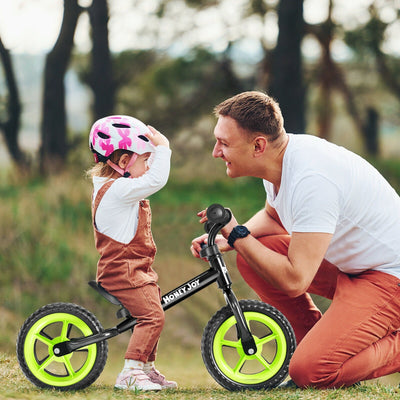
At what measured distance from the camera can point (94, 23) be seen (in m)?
9.45

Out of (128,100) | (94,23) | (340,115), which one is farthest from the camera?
(340,115)

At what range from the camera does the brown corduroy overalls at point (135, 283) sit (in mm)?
3040

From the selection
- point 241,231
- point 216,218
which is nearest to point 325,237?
point 241,231

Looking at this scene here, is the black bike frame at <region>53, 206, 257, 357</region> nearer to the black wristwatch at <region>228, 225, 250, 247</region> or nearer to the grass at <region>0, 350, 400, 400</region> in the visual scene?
the black wristwatch at <region>228, 225, 250, 247</region>

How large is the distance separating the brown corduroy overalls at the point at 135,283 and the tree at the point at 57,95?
640 cm

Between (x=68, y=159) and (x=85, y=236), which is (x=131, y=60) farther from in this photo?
(x=85, y=236)

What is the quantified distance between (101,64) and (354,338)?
7.42 metres

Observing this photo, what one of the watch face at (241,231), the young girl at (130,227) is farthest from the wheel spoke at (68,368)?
the watch face at (241,231)

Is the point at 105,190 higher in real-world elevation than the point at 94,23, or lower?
lower

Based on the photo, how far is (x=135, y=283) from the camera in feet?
9.96

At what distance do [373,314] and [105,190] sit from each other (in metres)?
1.54

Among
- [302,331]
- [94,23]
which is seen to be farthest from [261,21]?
[302,331]

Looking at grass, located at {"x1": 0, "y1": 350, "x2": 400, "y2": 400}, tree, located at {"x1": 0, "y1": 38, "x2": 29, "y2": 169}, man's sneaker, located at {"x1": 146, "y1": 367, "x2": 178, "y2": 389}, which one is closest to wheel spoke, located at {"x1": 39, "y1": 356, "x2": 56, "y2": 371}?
grass, located at {"x1": 0, "y1": 350, "x2": 400, "y2": 400}

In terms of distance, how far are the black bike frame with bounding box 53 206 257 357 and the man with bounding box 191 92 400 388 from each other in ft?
0.35
